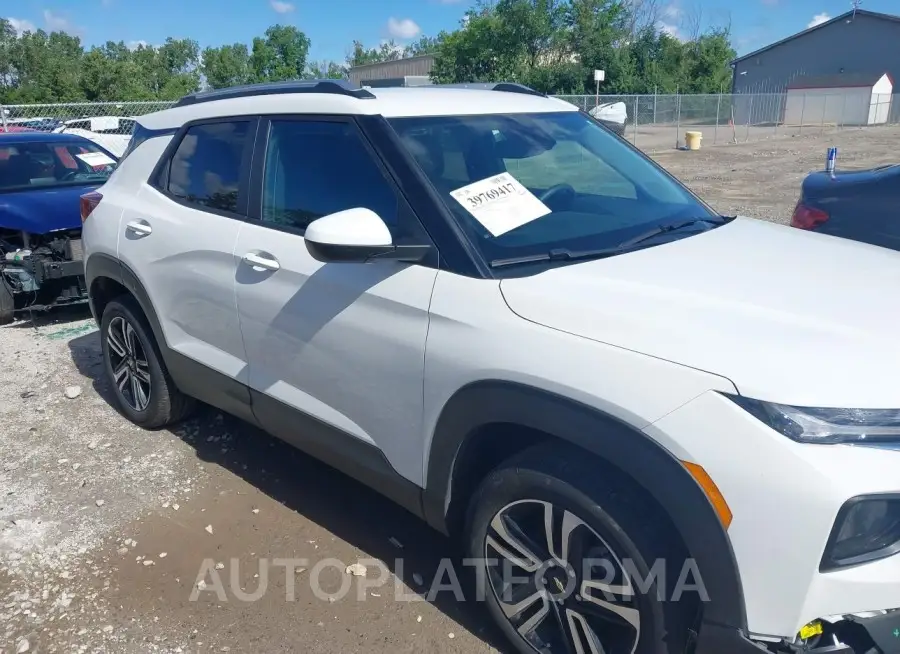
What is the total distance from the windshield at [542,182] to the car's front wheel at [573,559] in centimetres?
76

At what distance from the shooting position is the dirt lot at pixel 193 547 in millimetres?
2889

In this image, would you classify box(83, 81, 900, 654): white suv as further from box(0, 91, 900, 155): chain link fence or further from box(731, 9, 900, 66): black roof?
box(731, 9, 900, 66): black roof

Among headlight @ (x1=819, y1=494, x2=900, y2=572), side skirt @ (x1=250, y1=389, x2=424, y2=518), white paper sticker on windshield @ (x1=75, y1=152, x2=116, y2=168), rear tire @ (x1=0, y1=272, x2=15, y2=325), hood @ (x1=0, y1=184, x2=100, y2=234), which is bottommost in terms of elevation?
rear tire @ (x1=0, y1=272, x2=15, y2=325)

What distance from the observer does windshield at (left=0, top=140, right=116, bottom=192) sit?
704 cm

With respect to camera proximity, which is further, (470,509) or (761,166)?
(761,166)

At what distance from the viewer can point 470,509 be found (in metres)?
2.55

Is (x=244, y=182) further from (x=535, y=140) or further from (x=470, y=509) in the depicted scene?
(x=470, y=509)

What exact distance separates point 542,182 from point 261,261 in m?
1.19

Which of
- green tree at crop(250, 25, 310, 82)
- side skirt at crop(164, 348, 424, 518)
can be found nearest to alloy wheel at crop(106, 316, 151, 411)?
side skirt at crop(164, 348, 424, 518)

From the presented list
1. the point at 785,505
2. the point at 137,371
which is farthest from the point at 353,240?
the point at 137,371

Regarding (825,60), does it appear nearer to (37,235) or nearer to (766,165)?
(766,165)

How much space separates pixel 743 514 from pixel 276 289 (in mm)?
1974

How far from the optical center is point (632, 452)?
1983mm

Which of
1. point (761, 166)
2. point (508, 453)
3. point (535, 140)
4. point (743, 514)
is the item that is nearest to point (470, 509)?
point (508, 453)
